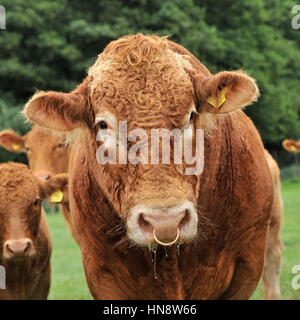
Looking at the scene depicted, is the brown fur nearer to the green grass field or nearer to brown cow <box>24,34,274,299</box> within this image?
brown cow <box>24,34,274,299</box>

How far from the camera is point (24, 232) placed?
5.66m

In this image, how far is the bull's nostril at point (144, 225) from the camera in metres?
3.07

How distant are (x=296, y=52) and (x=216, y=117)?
3345 centimetres

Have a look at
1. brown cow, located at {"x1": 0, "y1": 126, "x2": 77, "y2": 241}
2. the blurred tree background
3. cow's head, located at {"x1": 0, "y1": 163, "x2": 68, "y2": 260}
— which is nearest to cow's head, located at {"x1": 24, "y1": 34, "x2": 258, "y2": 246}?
cow's head, located at {"x1": 0, "y1": 163, "x2": 68, "y2": 260}

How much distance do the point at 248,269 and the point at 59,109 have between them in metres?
1.82

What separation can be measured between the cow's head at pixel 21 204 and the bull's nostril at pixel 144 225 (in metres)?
2.61

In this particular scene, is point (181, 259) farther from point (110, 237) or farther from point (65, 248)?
point (65, 248)

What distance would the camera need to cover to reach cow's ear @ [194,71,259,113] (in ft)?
11.8

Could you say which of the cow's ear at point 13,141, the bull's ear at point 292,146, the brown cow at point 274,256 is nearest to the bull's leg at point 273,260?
the brown cow at point 274,256

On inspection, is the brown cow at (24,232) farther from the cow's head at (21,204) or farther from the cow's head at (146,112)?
the cow's head at (146,112)

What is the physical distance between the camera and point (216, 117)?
387 cm

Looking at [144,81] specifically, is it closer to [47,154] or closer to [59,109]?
[59,109]

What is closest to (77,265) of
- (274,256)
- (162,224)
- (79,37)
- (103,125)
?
(274,256)
